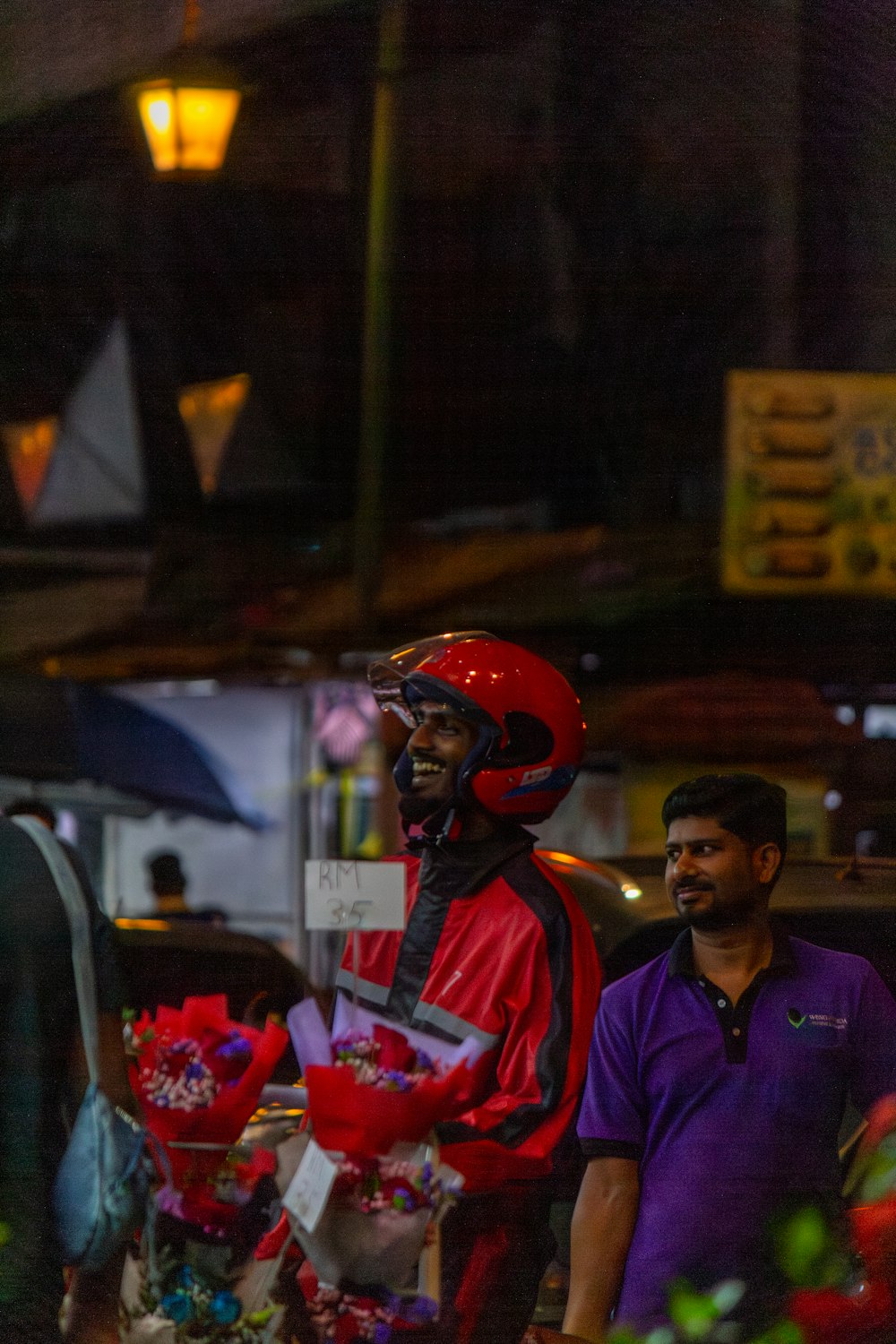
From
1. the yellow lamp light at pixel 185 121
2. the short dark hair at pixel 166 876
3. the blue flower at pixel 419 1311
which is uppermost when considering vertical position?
the yellow lamp light at pixel 185 121

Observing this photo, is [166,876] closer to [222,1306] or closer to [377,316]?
[222,1306]

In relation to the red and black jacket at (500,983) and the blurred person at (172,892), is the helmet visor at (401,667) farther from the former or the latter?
the blurred person at (172,892)

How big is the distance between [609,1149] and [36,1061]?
35.2 inches

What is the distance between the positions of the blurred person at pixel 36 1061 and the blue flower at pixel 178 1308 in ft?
0.70

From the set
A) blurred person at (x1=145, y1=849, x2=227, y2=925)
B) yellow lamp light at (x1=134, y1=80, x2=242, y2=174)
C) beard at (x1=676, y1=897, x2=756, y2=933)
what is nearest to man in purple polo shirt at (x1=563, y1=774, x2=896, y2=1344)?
beard at (x1=676, y1=897, x2=756, y2=933)

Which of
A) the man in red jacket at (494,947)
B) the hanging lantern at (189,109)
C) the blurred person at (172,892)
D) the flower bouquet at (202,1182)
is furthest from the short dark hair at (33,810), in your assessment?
the hanging lantern at (189,109)

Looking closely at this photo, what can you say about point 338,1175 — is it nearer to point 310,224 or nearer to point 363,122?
point 310,224

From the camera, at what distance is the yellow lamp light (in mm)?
2010

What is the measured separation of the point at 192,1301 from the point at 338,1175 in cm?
38

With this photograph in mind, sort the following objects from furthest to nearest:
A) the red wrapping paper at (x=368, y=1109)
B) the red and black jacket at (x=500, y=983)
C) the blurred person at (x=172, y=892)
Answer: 1. the blurred person at (x=172, y=892)
2. the red and black jacket at (x=500, y=983)
3. the red wrapping paper at (x=368, y=1109)

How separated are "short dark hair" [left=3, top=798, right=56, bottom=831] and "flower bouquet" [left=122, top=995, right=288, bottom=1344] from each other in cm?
37

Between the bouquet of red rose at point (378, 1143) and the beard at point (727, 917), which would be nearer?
the bouquet of red rose at point (378, 1143)

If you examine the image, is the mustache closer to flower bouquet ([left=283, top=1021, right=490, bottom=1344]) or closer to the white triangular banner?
flower bouquet ([left=283, top=1021, right=490, bottom=1344])

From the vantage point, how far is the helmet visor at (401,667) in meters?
1.94
